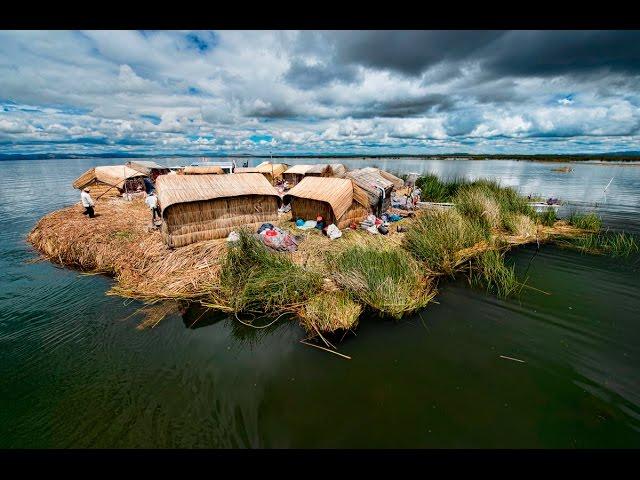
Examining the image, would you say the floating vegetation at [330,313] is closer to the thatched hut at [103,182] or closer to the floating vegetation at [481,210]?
the floating vegetation at [481,210]

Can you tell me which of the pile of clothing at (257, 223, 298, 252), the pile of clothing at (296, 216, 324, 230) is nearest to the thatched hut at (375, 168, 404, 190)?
the pile of clothing at (296, 216, 324, 230)

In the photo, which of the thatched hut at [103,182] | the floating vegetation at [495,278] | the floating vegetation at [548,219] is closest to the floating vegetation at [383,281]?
the floating vegetation at [495,278]

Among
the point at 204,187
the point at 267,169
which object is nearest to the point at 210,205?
the point at 204,187

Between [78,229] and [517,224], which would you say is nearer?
[78,229]

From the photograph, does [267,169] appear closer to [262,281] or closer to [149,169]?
[149,169]
